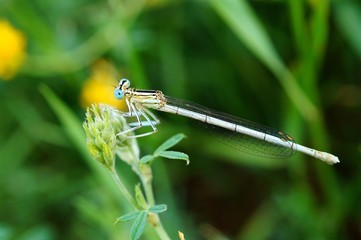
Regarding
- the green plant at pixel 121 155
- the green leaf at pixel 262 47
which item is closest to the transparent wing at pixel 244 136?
the green leaf at pixel 262 47

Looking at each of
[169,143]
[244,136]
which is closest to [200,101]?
[244,136]

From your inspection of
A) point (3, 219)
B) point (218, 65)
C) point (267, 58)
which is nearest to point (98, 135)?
point (267, 58)

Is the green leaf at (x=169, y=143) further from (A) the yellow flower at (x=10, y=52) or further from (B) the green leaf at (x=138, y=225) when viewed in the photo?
(A) the yellow flower at (x=10, y=52)

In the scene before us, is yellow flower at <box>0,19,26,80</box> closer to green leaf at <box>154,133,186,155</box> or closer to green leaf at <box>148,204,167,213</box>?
green leaf at <box>154,133,186,155</box>

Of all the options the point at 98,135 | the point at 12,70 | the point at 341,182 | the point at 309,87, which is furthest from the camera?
the point at 12,70

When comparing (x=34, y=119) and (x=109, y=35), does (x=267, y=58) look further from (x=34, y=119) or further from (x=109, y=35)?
(x=34, y=119)

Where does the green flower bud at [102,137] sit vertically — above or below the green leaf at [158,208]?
above

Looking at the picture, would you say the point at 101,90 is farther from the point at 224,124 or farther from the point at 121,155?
the point at 121,155
